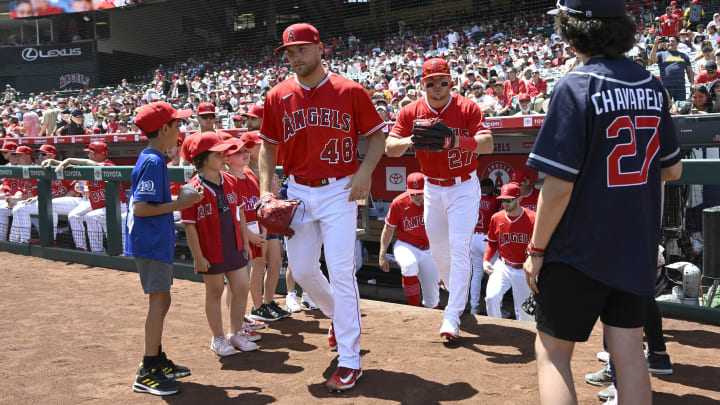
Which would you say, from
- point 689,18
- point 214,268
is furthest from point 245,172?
point 689,18

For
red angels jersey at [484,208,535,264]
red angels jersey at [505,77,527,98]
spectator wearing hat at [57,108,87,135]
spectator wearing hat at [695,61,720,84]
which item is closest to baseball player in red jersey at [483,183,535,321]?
red angels jersey at [484,208,535,264]

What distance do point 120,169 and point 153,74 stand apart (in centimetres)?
2654

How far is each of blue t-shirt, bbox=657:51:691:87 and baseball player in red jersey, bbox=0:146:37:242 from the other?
29.7 feet

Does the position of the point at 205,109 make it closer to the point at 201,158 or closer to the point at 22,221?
the point at 201,158

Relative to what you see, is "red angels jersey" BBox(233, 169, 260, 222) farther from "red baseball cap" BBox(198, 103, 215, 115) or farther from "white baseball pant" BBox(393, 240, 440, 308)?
"red baseball cap" BBox(198, 103, 215, 115)

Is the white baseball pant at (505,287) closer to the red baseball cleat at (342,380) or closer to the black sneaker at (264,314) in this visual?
the black sneaker at (264,314)

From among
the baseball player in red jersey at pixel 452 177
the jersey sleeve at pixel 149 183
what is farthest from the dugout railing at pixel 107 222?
the jersey sleeve at pixel 149 183

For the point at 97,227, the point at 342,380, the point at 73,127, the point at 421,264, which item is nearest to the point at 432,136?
the point at 342,380

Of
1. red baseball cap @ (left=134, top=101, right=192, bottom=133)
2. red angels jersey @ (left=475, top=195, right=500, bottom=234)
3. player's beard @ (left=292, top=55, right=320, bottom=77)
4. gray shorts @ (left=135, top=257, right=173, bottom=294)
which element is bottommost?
red angels jersey @ (left=475, top=195, right=500, bottom=234)

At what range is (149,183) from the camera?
3.10 m

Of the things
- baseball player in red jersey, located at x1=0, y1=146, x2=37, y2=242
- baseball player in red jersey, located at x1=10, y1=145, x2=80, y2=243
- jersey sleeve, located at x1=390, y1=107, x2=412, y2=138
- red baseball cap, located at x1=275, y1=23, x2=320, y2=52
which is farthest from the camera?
baseball player in red jersey, located at x1=0, y1=146, x2=37, y2=242

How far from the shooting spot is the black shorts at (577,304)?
193cm

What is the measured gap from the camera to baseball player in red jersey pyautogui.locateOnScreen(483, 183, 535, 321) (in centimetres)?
594

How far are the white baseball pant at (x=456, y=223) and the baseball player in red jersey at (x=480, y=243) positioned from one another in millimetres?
3756
